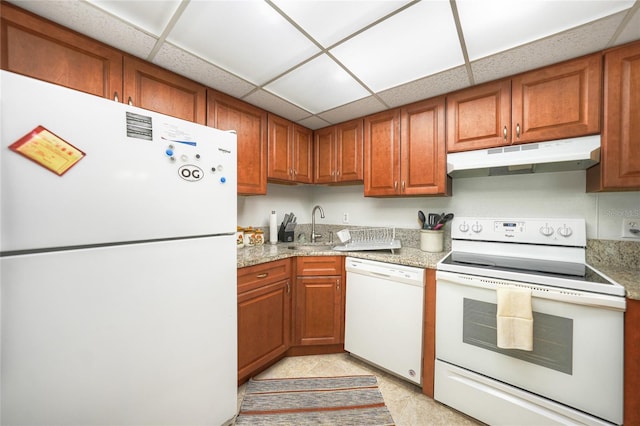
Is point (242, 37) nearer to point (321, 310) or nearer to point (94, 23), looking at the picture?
point (94, 23)

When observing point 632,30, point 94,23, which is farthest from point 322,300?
point 632,30

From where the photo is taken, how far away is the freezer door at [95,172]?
0.72 meters

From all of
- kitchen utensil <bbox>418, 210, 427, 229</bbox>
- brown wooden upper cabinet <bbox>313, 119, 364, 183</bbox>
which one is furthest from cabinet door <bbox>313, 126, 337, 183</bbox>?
kitchen utensil <bbox>418, 210, 427, 229</bbox>

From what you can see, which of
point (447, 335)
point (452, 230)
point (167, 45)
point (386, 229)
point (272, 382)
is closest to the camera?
point (167, 45)

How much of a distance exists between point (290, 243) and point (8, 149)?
1988 millimetres

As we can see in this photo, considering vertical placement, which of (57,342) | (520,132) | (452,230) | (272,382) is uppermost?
(520,132)

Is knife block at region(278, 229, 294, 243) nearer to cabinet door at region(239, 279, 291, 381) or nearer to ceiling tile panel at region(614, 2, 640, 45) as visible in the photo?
cabinet door at region(239, 279, 291, 381)

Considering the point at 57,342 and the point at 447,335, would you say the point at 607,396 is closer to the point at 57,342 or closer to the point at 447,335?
the point at 447,335

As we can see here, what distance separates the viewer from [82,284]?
2.76 ft

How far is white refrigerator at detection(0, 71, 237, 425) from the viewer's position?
734mm

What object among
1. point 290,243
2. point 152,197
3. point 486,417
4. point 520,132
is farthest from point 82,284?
point 520,132

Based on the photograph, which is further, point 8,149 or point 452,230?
point 452,230

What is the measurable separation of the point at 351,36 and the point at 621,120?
156 cm

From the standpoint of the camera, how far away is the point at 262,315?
1727mm
